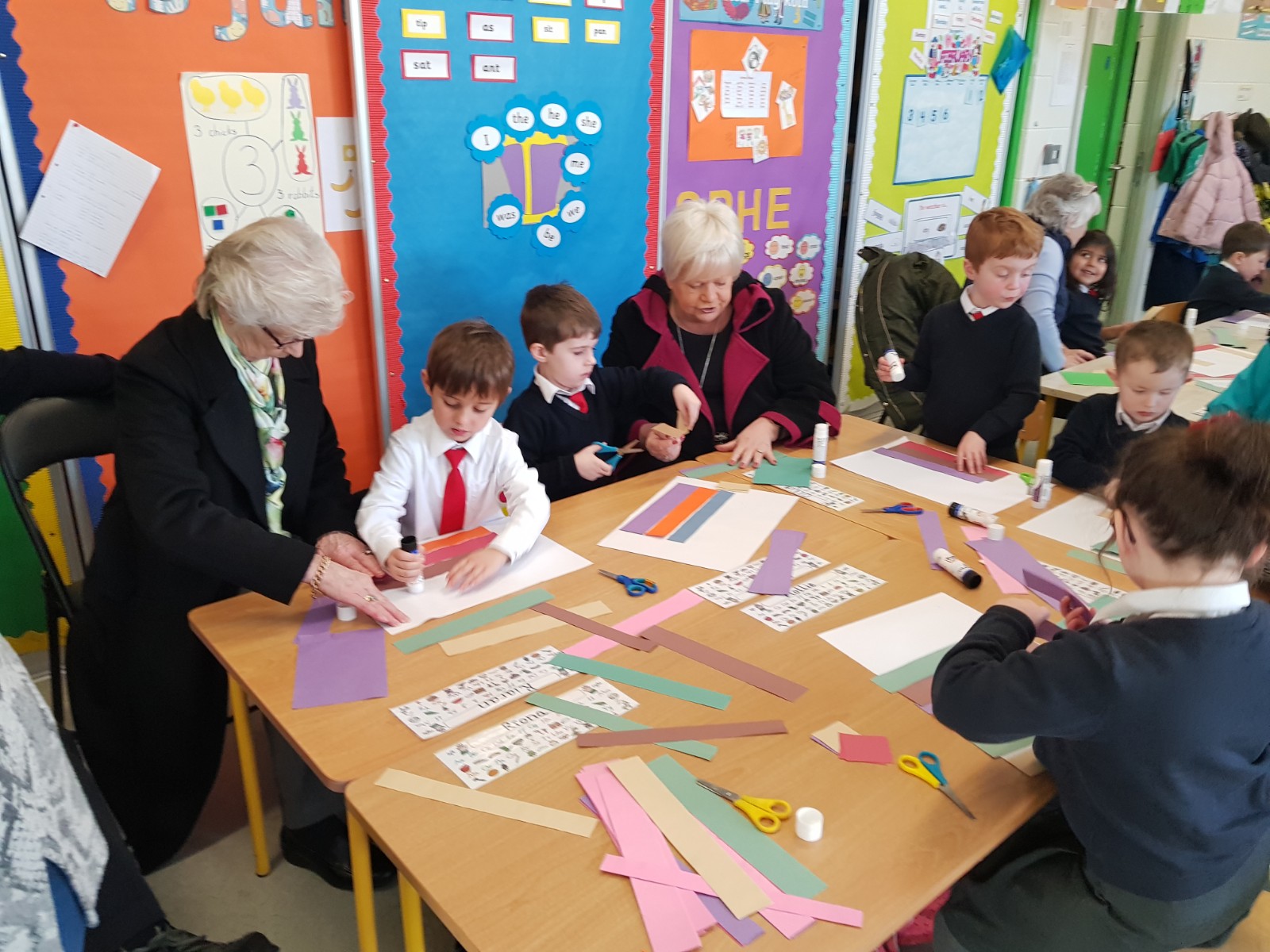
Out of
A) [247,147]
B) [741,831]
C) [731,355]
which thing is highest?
[247,147]

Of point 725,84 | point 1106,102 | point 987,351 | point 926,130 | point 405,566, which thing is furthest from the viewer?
point 1106,102

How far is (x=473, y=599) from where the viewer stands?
1.62 m

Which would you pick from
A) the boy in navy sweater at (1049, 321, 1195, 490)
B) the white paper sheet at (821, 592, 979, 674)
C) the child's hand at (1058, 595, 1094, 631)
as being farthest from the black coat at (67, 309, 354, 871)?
the boy in navy sweater at (1049, 321, 1195, 490)

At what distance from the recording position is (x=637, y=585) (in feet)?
5.42

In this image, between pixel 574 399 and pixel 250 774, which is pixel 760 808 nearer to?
pixel 250 774

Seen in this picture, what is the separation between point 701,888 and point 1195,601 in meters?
0.65

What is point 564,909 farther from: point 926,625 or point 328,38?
point 328,38

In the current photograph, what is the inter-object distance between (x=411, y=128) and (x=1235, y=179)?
500cm

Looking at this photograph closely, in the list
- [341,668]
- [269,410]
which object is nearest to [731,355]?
[269,410]

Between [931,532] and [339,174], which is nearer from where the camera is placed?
[931,532]

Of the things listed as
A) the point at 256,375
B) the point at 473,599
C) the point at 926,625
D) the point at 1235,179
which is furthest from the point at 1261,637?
the point at 1235,179

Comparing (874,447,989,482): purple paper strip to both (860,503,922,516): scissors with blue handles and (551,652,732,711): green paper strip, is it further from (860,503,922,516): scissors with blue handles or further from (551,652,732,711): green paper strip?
(551,652,732,711): green paper strip

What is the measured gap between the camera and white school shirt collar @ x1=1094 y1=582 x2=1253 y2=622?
1076mm

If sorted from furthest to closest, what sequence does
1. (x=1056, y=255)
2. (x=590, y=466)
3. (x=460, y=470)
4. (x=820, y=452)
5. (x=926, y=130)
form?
(x=926, y=130) → (x=1056, y=255) → (x=820, y=452) → (x=590, y=466) → (x=460, y=470)
